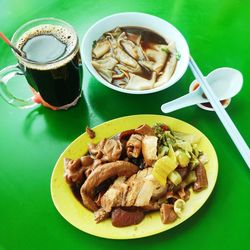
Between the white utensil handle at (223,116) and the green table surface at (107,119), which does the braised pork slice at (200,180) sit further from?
the white utensil handle at (223,116)

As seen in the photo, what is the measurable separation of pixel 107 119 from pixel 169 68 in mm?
353

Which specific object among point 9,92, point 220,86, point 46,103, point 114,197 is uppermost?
point 9,92

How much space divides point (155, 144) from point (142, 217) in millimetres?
247

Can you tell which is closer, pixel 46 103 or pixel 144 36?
pixel 46 103

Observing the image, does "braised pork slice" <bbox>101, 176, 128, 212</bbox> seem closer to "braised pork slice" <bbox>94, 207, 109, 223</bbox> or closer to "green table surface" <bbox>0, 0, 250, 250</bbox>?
"braised pork slice" <bbox>94, 207, 109, 223</bbox>

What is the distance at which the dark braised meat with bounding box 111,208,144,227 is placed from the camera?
1.07 m

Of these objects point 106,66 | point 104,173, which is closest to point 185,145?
point 104,173

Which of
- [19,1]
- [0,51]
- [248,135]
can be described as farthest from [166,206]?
[19,1]

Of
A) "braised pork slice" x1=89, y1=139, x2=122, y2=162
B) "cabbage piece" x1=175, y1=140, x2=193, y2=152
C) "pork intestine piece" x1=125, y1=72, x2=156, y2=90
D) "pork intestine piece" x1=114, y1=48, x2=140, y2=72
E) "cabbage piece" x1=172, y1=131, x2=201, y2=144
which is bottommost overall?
"cabbage piece" x1=172, y1=131, x2=201, y2=144

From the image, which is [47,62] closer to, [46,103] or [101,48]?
[46,103]

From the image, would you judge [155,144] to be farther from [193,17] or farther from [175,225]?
[193,17]

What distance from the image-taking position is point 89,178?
1125 mm

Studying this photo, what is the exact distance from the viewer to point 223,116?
131 centimetres

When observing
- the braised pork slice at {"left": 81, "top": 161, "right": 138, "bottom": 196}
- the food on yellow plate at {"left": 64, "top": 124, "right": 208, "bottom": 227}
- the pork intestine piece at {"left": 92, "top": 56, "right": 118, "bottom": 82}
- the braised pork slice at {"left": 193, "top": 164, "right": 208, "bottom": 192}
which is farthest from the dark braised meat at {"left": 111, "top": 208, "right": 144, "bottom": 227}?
the pork intestine piece at {"left": 92, "top": 56, "right": 118, "bottom": 82}
